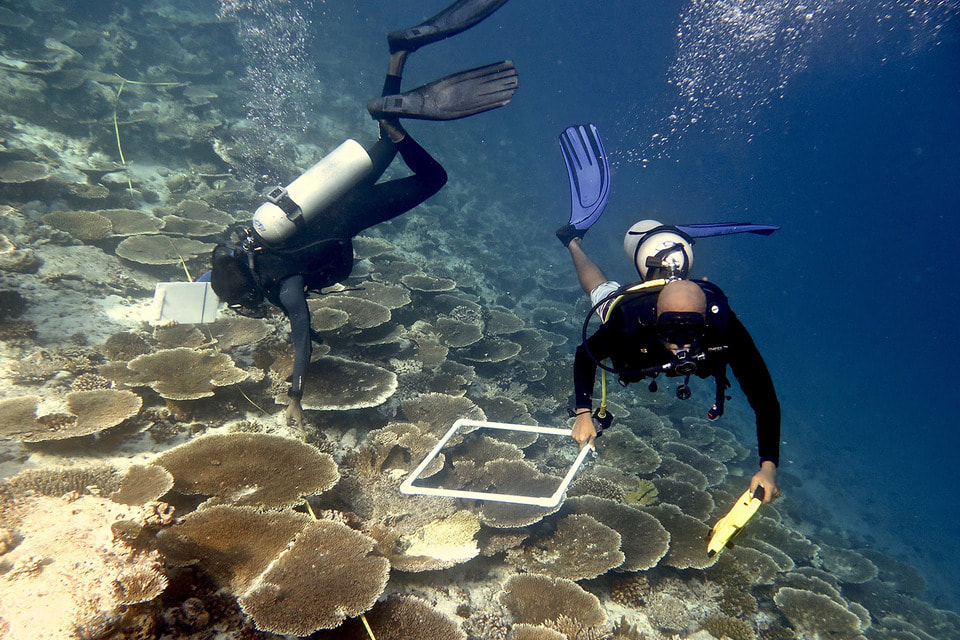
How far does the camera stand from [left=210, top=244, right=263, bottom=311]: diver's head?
389 cm

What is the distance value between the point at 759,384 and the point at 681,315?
3.59 feet

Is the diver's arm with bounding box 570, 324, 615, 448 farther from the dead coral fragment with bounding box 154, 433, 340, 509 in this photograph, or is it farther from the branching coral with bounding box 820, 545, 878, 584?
the branching coral with bounding box 820, 545, 878, 584

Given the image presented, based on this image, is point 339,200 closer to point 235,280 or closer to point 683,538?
point 235,280

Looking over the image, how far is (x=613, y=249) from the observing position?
34031mm

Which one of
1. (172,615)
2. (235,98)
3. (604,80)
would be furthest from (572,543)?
(604,80)

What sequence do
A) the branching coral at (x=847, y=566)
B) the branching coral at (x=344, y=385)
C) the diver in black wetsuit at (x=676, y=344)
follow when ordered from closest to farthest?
the diver in black wetsuit at (x=676, y=344), the branching coral at (x=344, y=385), the branching coral at (x=847, y=566)

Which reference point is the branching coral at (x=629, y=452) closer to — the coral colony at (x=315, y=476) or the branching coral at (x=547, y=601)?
the coral colony at (x=315, y=476)

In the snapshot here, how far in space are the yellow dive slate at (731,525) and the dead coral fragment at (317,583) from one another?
198 centimetres

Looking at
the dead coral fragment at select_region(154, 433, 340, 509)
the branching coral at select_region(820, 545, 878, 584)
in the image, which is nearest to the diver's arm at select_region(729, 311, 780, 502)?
the dead coral fragment at select_region(154, 433, 340, 509)

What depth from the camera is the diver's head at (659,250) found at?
319 centimetres

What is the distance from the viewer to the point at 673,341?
261cm

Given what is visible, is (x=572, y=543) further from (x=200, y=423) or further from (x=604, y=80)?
(x=604, y=80)

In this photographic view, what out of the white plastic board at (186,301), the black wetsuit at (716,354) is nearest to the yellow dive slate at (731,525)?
the black wetsuit at (716,354)

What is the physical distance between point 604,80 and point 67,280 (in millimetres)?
79932
